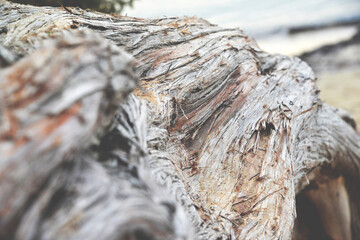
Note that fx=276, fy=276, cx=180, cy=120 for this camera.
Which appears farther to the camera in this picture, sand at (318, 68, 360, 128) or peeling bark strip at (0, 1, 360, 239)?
sand at (318, 68, 360, 128)

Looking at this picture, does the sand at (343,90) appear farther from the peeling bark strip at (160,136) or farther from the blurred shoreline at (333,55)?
the peeling bark strip at (160,136)

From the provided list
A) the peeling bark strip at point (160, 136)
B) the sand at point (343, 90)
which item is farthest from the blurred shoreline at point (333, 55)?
the peeling bark strip at point (160, 136)

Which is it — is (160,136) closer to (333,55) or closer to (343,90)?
(343,90)

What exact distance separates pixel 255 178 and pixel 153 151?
3.97 ft

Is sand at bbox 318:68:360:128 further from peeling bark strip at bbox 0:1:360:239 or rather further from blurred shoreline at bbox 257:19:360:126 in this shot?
peeling bark strip at bbox 0:1:360:239

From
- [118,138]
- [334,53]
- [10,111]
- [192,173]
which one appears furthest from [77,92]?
[334,53]

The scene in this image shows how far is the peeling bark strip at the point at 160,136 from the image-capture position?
1.22 meters

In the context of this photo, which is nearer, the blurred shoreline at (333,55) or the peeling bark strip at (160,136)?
the peeling bark strip at (160,136)

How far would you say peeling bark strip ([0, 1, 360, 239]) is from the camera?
48.1 inches

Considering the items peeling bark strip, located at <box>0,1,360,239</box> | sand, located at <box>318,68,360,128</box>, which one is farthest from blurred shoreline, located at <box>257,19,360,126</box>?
peeling bark strip, located at <box>0,1,360,239</box>

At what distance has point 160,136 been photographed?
255cm

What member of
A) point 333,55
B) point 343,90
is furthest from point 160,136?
point 333,55

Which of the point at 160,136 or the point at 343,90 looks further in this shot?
the point at 343,90

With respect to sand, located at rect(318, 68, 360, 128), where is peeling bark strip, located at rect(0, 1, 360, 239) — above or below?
above
